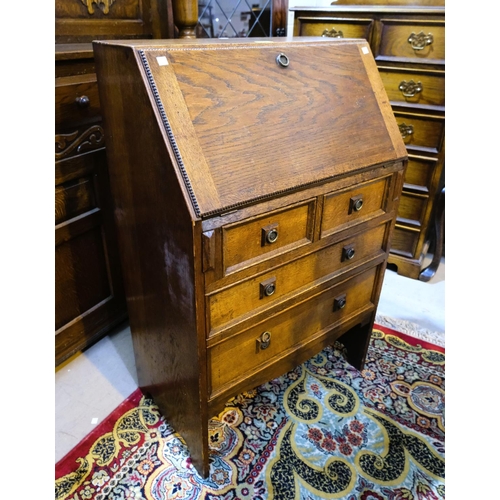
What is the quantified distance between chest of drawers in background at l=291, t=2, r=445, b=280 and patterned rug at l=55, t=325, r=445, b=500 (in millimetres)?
914

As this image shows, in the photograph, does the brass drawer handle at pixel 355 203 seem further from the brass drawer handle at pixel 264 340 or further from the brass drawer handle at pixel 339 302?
the brass drawer handle at pixel 264 340

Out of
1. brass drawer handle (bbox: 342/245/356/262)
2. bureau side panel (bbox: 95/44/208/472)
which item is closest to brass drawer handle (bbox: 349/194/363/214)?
brass drawer handle (bbox: 342/245/356/262)

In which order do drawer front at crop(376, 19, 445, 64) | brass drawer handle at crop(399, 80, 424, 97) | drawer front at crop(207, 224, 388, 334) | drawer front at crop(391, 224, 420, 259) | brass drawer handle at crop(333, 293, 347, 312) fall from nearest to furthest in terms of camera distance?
1. drawer front at crop(207, 224, 388, 334)
2. brass drawer handle at crop(333, 293, 347, 312)
3. drawer front at crop(376, 19, 445, 64)
4. brass drawer handle at crop(399, 80, 424, 97)
5. drawer front at crop(391, 224, 420, 259)

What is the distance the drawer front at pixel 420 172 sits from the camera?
2.03m

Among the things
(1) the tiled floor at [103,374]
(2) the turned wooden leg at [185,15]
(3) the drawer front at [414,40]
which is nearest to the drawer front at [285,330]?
(1) the tiled floor at [103,374]

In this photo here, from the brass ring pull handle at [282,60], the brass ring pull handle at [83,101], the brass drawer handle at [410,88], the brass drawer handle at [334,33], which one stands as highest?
the brass drawer handle at [334,33]

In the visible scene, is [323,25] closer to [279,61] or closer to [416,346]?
[279,61]

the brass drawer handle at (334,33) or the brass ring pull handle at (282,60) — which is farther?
the brass drawer handle at (334,33)

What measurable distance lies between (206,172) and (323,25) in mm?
1553

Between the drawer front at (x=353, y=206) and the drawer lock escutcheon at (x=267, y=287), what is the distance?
197mm

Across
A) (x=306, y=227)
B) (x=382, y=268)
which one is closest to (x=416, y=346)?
(x=382, y=268)

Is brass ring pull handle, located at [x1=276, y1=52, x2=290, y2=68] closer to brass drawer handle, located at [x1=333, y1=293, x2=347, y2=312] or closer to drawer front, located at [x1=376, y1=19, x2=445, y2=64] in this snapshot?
brass drawer handle, located at [x1=333, y1=293, x2=347, y2=312]

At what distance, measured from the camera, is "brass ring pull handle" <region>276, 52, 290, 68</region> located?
107 cm

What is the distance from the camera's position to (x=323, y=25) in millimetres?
2041
